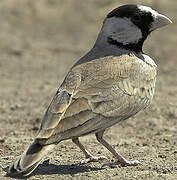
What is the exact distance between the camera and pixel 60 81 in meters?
15.0

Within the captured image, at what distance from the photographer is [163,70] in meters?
16.1

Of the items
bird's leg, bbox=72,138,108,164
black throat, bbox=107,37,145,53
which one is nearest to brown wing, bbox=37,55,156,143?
black throat, bbox=107,37,145,53

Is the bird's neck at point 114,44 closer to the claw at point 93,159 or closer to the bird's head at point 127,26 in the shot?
the bird's head at point 127,26

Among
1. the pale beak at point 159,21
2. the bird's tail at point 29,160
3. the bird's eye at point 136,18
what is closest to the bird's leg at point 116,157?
the bird's tail at point 29,160

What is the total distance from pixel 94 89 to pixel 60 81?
7389mm

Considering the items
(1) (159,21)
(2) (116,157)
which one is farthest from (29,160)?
(1) (159,21)

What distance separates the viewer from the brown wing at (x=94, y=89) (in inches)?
285

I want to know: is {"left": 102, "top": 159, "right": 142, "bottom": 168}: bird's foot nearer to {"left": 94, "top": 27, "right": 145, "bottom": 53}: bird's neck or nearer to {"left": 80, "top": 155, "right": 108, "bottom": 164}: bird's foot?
{"left": 80, "top": 155, "right": 108, "bottom": 164}: bird's foot

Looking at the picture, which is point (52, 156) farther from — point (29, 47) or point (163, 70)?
point (29, 47)

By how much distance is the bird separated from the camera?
7.14 meters

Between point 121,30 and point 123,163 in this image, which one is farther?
point 121,30

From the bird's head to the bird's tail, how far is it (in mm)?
2358

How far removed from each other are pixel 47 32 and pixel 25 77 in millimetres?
5004

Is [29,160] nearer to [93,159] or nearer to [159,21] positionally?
[93,159]
